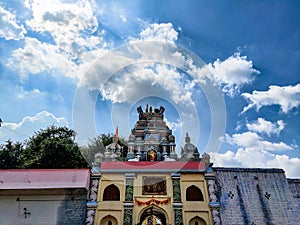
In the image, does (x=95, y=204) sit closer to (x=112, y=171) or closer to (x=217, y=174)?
(x=112, y=171)

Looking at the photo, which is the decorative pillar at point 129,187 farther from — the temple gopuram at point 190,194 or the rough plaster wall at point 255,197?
the rough plaster wall at point 255,197

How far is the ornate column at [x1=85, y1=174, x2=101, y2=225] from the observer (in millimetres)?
14598

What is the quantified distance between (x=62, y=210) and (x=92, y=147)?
16.9 metres

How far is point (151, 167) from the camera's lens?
54.2 feet

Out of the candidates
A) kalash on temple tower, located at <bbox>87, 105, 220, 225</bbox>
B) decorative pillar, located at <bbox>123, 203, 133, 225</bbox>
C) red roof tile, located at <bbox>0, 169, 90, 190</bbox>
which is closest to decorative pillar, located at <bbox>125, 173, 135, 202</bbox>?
kalash on temple tower, located at <bbox>87, 105, 220, 225</bbox>

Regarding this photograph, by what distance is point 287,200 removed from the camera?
52.3 ft

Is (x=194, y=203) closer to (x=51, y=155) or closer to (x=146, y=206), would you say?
(x=146, y=206)

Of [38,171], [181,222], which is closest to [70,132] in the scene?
[38,171]

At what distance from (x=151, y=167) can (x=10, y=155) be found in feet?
65.1

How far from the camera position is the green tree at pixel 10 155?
1047 inches

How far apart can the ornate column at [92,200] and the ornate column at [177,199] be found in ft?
17.2

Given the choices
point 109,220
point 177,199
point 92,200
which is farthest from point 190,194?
point 92,200

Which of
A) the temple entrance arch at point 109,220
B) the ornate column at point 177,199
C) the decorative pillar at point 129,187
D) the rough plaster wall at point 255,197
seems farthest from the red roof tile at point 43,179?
the rough plaster wall at point 255,197

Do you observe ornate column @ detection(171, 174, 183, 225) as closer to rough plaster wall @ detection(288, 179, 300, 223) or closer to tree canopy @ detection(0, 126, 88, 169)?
rough plaster wall @ detection(288, 179, 300, 223)
